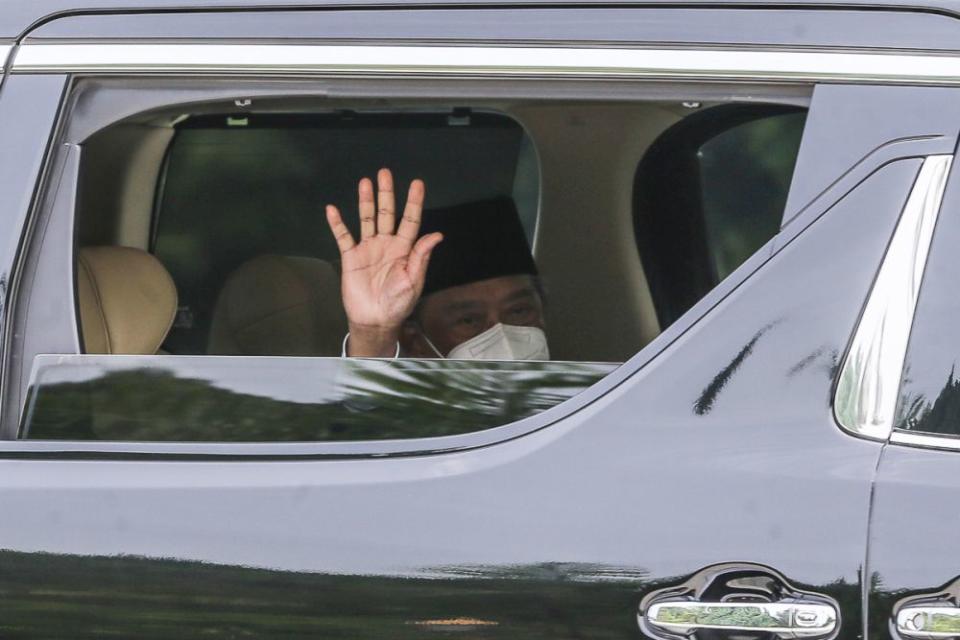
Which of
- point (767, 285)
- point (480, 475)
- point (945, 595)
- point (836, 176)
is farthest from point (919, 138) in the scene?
point (480, 475)

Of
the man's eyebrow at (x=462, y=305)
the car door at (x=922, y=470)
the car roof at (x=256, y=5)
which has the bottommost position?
the car door at (x=922, y=470)

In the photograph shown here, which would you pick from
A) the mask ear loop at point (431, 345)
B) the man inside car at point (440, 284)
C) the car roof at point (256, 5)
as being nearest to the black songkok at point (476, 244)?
the man inside car at point (440, 284)

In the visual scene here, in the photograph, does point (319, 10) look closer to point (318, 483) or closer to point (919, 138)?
point (318, 483)

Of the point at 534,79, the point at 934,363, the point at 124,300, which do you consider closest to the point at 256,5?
the point at 534,79

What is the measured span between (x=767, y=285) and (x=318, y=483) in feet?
1.92

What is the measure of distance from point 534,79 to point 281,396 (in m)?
0.51

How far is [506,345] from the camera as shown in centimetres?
248

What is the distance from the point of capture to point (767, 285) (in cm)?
149

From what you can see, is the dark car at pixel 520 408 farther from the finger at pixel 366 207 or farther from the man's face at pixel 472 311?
the man's face at pixel 472 311

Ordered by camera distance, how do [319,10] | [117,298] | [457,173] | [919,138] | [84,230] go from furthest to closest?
[457,173] < [84,230] < [117,298] < [319,10] < [919,138]

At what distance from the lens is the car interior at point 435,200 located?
9.16 feet

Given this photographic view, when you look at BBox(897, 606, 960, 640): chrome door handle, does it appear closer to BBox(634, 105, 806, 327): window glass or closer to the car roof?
the car roof

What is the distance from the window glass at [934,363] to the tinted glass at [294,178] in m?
1.71

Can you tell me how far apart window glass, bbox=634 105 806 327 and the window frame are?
97 cm
